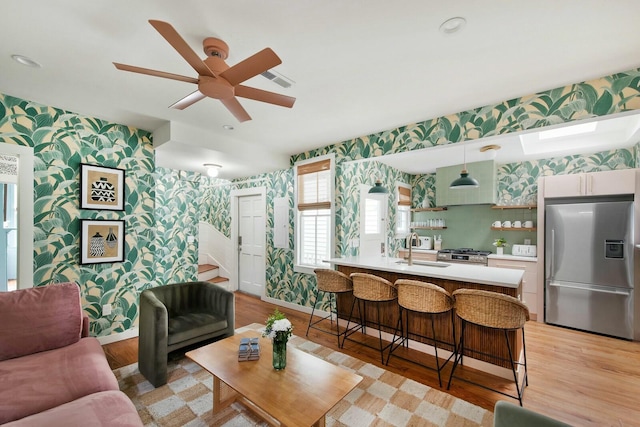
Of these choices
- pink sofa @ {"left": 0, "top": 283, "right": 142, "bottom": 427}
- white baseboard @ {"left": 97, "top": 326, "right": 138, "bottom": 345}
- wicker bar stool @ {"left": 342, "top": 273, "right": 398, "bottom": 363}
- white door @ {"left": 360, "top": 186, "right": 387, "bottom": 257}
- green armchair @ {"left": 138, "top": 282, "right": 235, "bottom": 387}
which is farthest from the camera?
white door @ {"left": 360, "top": 186, "right": 387, "bottom": 257}

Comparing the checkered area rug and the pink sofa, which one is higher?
the pink sofa

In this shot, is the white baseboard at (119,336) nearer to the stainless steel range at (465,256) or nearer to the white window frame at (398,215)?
the white window frame at (398,215)

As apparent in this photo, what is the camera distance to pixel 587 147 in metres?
4.06

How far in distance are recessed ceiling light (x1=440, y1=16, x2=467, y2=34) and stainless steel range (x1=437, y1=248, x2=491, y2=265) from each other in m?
4.12

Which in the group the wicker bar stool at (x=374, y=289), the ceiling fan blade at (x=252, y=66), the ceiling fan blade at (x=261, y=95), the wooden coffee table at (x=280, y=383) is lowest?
the wooden coffee table at (x=280, y=383)

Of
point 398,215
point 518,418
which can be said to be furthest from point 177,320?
point 398,215

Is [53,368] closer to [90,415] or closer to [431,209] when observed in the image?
[90,415]

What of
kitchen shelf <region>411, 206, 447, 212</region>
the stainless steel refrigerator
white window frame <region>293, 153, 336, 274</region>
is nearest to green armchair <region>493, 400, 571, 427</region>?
white window frame <region>293, 153, 336, 274</region>

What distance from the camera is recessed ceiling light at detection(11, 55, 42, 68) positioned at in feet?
6.81

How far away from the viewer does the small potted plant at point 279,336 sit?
1.90 metres

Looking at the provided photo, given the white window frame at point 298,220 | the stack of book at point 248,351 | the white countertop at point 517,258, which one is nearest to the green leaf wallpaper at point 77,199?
the white window frame at point 298,220

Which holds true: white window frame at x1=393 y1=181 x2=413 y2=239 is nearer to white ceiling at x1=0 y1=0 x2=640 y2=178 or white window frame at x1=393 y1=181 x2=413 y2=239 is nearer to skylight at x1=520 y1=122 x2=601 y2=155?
skylight at x1=520 y1=122 x2=601 y2=155

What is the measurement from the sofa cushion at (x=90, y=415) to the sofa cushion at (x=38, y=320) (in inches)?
33.3

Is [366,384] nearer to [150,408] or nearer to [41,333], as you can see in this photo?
[150,408]
